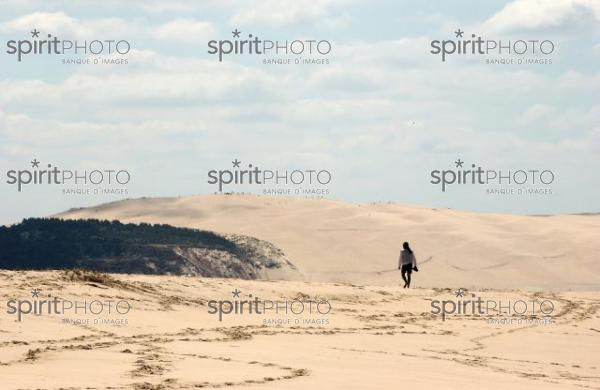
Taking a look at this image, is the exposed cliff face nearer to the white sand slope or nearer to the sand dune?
the white sand slope

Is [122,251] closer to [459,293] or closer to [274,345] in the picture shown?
[459,293]

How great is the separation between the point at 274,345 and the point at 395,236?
1108 inches

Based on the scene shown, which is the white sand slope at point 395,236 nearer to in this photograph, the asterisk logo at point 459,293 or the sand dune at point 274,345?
the asterisk logo at point 459,293

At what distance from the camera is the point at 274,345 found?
41.3 feet

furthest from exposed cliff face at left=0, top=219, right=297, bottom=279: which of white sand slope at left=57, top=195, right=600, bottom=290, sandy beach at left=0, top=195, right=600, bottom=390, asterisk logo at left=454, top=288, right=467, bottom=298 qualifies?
asterisk logo at left=454, top=288, right=467, bottom=298

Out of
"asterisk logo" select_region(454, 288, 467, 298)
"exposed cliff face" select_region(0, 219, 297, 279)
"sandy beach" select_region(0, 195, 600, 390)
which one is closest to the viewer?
"sandy beach" select_region(0, 195, 600, 390)

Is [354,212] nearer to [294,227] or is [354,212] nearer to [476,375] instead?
[294,227]

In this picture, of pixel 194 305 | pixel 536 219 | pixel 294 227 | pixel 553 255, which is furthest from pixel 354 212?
pixel 194 305

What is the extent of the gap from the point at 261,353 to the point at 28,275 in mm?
5581

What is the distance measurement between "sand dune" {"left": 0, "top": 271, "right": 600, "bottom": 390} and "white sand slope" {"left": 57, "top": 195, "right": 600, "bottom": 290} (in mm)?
12657

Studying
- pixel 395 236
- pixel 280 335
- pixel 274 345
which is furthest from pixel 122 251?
pixel 395 236

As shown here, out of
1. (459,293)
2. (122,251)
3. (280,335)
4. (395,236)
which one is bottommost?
(280,335)

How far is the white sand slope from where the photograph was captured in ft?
110

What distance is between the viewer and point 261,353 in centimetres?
1166
